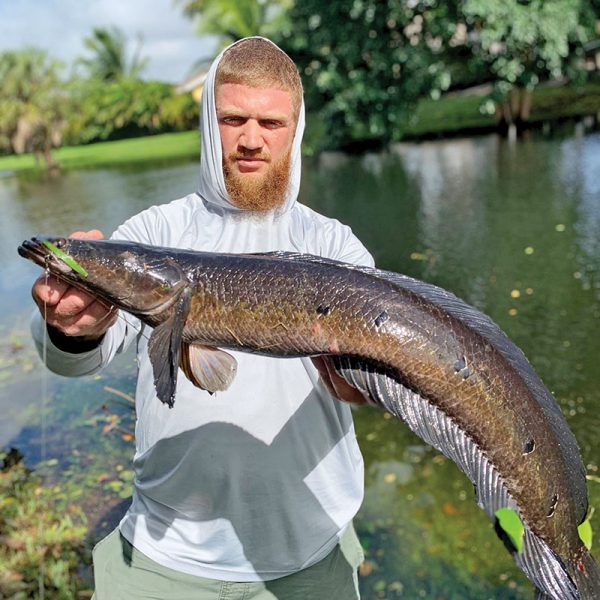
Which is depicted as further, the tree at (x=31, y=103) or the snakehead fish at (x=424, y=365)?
the tree at (x=31, y=103)

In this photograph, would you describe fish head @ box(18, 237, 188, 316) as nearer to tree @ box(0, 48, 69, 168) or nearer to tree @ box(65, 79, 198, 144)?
tree @ box(0, 48, 69, 168)

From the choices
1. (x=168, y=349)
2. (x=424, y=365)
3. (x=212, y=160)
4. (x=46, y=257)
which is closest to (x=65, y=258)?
(x=46, y=257)

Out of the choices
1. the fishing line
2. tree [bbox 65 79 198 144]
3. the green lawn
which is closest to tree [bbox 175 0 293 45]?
the green lawn

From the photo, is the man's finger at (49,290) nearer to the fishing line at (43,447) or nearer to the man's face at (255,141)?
the fishing line at (43,447)

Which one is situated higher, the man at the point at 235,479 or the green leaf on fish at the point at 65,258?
the green leaf on fish at the point at 65,258

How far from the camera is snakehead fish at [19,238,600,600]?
1.91 meters

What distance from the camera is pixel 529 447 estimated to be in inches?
75.2

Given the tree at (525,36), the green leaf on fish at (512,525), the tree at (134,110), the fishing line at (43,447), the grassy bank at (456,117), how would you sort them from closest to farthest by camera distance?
1. the green leaf on fish at (512,525)
2. the fishing line at (43,447)
3. the tree at (525,36)
4. the grassy bank at (456,117)
5. the tree at (134,110)

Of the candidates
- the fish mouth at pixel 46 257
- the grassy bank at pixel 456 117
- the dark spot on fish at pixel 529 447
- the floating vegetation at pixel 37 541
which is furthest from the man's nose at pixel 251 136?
the grassy bank at pixel 456 117

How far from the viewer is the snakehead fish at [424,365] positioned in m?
1.91

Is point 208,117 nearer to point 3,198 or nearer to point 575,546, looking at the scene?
point 575,546

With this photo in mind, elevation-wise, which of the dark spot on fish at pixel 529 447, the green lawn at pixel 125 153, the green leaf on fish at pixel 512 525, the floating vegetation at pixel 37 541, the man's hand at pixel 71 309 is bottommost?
the green lawn at pixel 125 153

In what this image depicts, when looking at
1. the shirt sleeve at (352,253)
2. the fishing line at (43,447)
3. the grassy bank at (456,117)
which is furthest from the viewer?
the grassy bank at (456,117)

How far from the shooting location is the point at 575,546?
1.96 m
